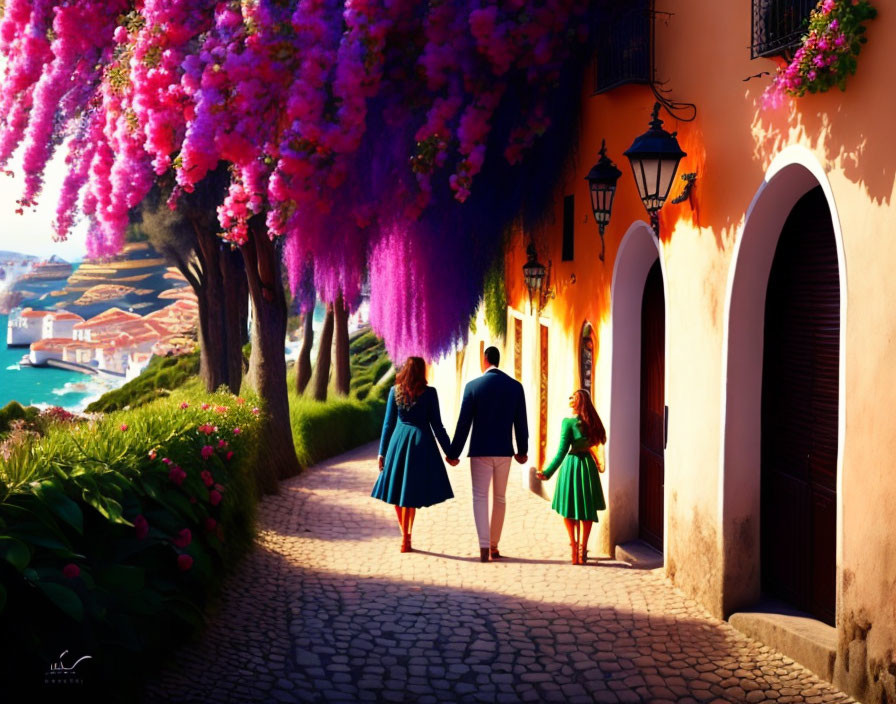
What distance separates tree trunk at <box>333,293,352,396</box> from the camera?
23438 mm

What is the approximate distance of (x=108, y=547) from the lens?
504 cm

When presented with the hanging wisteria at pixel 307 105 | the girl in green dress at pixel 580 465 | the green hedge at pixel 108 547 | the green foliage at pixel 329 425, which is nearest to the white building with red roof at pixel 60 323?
the green foliage at pixel 329 425

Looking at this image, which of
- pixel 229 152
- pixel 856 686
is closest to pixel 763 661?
pixel 856 686

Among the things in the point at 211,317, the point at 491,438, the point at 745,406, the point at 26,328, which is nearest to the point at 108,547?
the point at 745,406

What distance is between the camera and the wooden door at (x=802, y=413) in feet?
20.8

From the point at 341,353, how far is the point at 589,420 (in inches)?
621

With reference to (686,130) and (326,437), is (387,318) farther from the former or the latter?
(686,130)

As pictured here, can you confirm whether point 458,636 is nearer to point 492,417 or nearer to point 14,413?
point 492,417

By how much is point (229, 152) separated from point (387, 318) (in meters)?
4.66

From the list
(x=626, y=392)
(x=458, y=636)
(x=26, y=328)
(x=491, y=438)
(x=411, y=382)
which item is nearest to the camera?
(x=458, y=636)

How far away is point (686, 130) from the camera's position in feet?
25.8

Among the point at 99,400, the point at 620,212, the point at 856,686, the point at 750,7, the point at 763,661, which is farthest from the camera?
the point at 99,400

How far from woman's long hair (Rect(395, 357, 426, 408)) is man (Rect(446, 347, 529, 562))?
414mm

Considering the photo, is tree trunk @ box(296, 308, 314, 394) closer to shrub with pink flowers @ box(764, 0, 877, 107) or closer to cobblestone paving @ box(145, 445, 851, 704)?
cobblestone paving @ box(145, 445, 851, 704)
